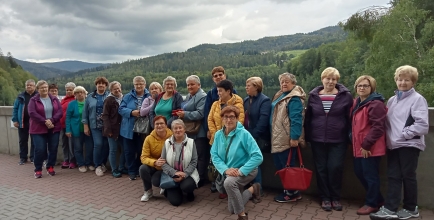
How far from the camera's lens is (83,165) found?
6512 millimetres

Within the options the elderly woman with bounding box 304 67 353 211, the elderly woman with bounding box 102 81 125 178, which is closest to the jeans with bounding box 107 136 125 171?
the elderly woman with bounding box 102 81 125 178

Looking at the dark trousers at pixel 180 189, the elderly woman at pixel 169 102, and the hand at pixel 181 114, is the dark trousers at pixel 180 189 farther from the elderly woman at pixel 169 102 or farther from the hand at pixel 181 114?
the elderly woman at pixel 169 102

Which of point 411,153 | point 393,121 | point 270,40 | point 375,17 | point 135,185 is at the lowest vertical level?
point 135,185

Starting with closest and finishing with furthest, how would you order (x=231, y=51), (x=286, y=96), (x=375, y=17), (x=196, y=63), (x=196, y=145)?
(x=286, y=96) < (x=196, y=145) < (x=375, y=17) < (x=196, y=63) < (x=231, y=51)

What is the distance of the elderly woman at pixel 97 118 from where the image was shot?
604 cm

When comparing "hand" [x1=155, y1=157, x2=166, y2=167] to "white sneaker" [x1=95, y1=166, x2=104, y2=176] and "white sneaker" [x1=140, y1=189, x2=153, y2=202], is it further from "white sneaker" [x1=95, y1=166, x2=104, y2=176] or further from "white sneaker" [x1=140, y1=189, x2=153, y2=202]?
"white sneaker" [x1=95, y1=166, x2=104, y2=176]

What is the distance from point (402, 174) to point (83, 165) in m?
5.43

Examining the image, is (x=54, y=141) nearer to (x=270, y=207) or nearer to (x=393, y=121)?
(x=270, y=207)

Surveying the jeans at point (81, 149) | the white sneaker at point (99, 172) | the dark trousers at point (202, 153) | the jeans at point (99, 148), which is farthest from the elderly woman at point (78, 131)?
the dark trousers at point (202, 153)

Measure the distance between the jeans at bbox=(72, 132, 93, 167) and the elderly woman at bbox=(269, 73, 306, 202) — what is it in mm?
3789

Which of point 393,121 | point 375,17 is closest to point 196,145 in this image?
point 393,121

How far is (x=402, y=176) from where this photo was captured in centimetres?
370

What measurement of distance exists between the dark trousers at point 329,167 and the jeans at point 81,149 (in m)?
4.28

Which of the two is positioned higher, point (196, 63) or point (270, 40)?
point (270, 40)
